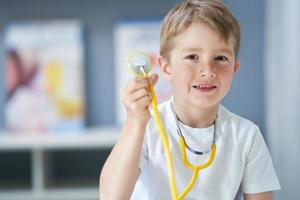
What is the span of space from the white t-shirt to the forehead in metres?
0.18

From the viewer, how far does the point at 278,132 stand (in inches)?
82.4

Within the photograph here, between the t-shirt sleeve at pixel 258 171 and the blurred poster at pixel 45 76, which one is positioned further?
the blurred poster at pixel 45 76

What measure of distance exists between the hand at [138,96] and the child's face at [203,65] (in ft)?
0.24

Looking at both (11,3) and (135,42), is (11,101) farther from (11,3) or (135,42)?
(135,42)

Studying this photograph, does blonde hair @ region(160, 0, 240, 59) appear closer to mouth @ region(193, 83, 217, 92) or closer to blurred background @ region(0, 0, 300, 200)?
mouth @ region(193, 83, 217, 92)

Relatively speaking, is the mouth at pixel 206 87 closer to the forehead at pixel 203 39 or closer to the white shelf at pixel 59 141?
the forehead at pixel 203 39

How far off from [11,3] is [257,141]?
6.86 feet

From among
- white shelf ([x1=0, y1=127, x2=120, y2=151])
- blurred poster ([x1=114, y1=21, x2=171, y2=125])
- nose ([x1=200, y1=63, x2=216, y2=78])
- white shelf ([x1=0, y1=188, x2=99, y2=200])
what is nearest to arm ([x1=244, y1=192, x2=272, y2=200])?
nose ([x1=200, y1=63, x2=216, y2=78])

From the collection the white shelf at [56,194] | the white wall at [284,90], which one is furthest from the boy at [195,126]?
the white shelf at [56,194]

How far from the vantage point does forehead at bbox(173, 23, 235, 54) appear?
0.80 meters

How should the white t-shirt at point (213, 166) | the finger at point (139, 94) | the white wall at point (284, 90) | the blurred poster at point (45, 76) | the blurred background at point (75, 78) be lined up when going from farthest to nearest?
1. the blurred poster at point (45, 76)
2. the blurred background at point (75, 78)
3. the white wall at point (284, 90)
4. the white t-shirt at point (213, 166)
5. the finger at point (139, 94)

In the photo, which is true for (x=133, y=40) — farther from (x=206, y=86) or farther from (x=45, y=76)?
(x=206, y=86)

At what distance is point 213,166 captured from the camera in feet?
2.91

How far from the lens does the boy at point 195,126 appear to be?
801mm
